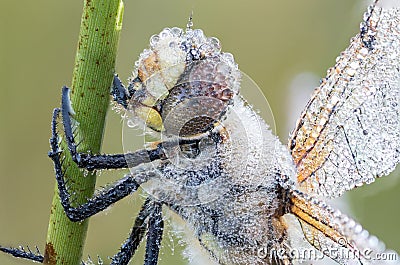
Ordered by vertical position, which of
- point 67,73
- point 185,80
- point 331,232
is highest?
point 67,73

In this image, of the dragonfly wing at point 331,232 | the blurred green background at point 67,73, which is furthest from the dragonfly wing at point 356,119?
the blurred green background at point 67,73

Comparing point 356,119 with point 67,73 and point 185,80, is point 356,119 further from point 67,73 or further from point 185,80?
point 67,73

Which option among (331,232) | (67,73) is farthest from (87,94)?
(67,73)

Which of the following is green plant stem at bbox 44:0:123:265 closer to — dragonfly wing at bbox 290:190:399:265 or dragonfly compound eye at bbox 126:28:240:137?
dragonfly compound eye at bbox 126:28:240:137

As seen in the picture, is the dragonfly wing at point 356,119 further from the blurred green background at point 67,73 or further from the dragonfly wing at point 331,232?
the blurred green background at point 67,73

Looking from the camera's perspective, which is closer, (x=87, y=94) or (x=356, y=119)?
(x=87, y=94)

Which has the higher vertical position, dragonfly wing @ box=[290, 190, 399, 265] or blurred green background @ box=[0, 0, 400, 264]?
blurred green background @ box=[0, 0, 400, 264]

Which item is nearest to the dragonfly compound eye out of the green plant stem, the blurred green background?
the green plant stem
